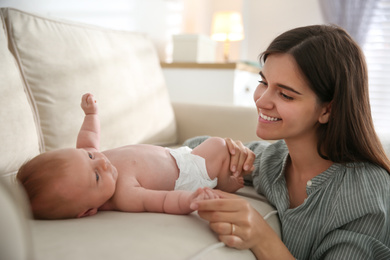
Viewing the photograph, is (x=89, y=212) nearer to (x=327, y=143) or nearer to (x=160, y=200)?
(x=160, y=200)

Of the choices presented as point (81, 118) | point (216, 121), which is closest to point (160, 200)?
point (81, 118)

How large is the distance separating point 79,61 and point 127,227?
0.90m

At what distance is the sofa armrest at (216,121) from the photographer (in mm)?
1988

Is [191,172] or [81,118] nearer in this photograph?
[191,172]

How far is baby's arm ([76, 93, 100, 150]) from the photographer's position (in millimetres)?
1181

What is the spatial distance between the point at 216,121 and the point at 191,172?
3.12 feet

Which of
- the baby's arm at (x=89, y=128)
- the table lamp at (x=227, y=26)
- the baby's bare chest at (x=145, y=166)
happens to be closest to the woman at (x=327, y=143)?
the baby's bare chest at (x=145, y=166)

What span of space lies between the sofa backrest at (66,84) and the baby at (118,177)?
181 mm

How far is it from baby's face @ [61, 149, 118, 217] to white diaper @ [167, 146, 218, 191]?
0.23 metres

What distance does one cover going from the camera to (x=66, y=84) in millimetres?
1384

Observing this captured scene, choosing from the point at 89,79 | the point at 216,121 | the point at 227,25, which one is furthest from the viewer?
the point at 227,25

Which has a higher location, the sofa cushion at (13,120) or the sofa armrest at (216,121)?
the sofa cushion at (13,120)

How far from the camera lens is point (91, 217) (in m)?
0.88

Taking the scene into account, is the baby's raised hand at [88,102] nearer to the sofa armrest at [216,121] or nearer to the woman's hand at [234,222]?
the woman's hand at [234,222]
